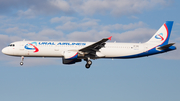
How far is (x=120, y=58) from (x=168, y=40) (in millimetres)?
10271

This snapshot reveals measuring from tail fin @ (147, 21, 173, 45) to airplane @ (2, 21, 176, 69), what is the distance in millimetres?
1158

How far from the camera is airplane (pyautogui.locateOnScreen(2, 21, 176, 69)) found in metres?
46.4

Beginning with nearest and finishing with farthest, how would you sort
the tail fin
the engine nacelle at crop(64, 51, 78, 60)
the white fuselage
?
the engine nacelle at crop(64, 51, 78, 60)
the white fuselage
the tail fin

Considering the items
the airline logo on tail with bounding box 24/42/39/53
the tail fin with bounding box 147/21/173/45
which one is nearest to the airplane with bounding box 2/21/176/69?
the airline logo on tail with bounding box 24/42/39/53

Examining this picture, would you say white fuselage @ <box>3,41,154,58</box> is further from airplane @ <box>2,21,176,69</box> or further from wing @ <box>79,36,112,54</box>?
wing @ <box>79,36,112,54</box>

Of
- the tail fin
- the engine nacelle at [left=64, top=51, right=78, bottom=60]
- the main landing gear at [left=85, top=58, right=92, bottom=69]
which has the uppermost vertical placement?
the tail fin

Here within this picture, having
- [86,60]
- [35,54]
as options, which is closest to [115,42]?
[86,60]

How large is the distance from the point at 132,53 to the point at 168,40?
8191 millimetres

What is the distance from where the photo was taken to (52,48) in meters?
46.7

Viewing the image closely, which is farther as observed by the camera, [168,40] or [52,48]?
[168,40]

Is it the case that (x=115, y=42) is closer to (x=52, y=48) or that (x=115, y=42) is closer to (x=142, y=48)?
(x=142, y=48)

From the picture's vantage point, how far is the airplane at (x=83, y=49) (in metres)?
46.4

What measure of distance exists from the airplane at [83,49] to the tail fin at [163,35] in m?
1.16

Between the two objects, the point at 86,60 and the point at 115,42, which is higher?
the point at 115,42
